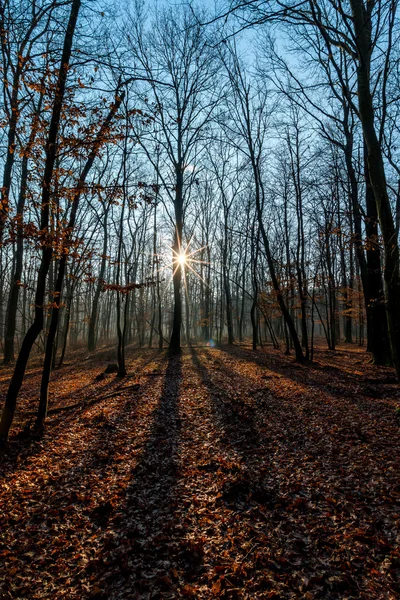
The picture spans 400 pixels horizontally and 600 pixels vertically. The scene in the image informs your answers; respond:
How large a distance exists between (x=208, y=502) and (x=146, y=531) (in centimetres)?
85

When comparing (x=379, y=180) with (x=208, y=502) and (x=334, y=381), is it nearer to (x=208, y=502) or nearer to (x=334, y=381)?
(x=334, y=381)

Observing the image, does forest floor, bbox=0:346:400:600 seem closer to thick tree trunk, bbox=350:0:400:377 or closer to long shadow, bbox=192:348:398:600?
long shadow, bbox=192:348:398:600

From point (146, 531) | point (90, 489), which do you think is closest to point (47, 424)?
point (90, 489)

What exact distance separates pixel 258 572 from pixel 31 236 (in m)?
5.23

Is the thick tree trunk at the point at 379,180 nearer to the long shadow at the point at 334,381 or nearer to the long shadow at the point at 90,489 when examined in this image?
the long shadow at the point at 334,381

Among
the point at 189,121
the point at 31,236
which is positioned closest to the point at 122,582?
the point at 31,236

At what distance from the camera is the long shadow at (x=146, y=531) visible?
8.85 ft

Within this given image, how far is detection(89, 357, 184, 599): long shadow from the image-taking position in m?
2.70

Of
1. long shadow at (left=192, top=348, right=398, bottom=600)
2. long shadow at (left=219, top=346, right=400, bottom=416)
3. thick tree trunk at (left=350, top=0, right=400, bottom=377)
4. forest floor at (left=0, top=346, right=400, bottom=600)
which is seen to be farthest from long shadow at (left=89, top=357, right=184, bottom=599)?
thick tree trunk at (left=350, top=0, right=400, bottom=377)

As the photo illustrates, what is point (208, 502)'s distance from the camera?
3783 mm

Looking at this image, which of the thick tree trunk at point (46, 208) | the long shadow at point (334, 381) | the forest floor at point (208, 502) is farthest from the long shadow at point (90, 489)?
the long shadow at point (334, 381)

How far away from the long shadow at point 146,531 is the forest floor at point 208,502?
14mm

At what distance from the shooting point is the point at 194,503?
12.4 feet

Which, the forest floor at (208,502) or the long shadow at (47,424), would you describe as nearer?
the forest floor at (208,502)
